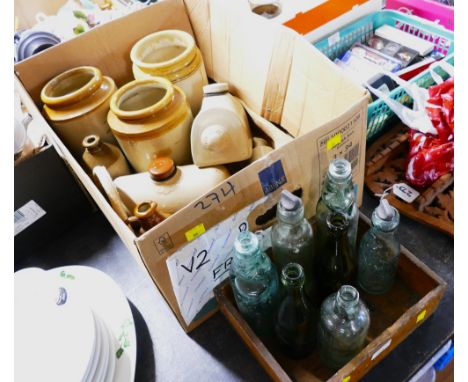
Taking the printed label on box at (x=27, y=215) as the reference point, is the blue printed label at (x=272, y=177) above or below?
above

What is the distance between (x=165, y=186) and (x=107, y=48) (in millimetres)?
468

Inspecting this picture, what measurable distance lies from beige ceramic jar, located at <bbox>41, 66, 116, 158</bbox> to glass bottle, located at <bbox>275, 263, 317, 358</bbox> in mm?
498

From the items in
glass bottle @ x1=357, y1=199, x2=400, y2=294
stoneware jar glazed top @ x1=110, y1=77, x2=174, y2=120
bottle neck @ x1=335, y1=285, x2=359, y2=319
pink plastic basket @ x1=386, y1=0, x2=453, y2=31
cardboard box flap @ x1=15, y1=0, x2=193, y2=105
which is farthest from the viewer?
pink plastic basket @ x1=386, y1=0, x2=453, y2=31

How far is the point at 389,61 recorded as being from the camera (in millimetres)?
958

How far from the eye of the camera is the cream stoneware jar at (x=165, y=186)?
64 cm

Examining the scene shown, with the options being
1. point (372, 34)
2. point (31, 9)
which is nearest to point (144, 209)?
point (372, 34)

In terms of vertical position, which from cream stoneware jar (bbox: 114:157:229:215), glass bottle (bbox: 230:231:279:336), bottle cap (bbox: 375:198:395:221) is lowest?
glass bottle (bbox: 230:231:279:336)

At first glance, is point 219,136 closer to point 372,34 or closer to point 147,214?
point 147,214

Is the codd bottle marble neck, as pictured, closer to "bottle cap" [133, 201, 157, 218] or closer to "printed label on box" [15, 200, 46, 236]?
"bottle cap" [133, 201, 157, 218]

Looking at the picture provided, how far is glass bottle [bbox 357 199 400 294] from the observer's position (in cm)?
60

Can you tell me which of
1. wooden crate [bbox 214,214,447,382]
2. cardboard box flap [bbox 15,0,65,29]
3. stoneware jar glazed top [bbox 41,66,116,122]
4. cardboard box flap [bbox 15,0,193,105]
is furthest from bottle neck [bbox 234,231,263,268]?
cardboard box flap [bbox 15,0,65,29]

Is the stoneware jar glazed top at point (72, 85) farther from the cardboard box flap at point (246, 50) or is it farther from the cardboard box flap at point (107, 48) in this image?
the cardboard box flap at point (246, 50)

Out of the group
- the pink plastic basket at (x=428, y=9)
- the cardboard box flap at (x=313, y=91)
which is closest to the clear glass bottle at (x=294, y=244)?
the cardboard box flap at (x=313, y=91)

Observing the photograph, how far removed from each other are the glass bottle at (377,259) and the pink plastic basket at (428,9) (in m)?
0.72
